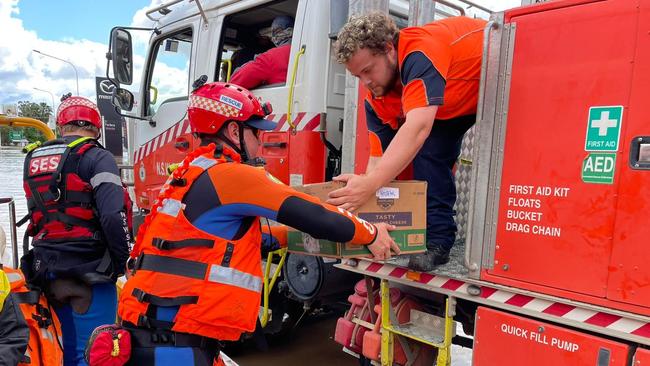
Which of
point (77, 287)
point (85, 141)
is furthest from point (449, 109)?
point (77, 287)

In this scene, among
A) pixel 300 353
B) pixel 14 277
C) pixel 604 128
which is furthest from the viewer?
pixel 300 353

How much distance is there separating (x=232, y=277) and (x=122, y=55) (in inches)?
132

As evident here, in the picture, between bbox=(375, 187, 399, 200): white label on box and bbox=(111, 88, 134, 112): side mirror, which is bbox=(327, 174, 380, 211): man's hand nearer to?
bbox=(375, 187, 399, 200): white label on box

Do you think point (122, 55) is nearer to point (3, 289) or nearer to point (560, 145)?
point (3, 289)

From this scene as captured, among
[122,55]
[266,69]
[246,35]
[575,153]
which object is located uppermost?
[246,35]

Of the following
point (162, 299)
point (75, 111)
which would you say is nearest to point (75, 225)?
point (75, 111)

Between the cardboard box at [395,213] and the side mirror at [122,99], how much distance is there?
320cm

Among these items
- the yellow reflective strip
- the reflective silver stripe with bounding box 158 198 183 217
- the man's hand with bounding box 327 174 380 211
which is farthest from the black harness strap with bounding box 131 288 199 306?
the yellow reflective strip

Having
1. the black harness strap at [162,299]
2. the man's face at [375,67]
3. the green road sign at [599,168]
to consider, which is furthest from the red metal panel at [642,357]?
the black harness strap at [162,299]

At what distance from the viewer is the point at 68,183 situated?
3.00 metres

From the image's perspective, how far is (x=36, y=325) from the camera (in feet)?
9.05

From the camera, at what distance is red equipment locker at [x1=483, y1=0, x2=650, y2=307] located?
1829 mm

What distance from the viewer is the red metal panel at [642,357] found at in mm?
1781

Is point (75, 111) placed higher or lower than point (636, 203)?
higher
